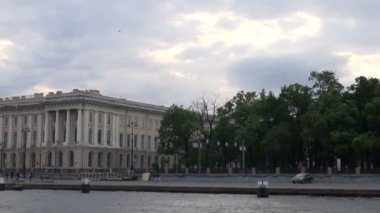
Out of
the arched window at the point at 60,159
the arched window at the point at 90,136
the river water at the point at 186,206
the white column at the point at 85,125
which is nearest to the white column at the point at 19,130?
the arched window at the point at 60,159

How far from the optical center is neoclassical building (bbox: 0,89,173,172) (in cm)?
13850

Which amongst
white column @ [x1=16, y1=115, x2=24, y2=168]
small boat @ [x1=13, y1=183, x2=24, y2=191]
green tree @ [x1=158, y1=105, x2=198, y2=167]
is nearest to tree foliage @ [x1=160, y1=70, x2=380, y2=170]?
green tree @ [x1=158, y1=105, x2=198, y2=167]

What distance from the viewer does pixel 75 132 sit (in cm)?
14062

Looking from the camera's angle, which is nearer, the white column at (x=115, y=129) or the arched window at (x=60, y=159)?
the arched window at (x=60, y=159)

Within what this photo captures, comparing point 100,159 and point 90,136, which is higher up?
point 90,136

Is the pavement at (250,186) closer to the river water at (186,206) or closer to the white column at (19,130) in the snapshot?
the river water at (186,206)

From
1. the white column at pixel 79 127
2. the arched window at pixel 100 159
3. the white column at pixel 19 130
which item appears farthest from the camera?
the white column at pixel 19 130

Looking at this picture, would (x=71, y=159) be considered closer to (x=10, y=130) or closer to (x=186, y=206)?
(x=10, y=130)

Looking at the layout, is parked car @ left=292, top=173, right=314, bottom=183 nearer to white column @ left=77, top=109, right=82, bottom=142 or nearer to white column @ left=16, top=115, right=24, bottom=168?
white column @ left=77, top=109, right=82, bottom=142

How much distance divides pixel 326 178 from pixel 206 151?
1266 inches

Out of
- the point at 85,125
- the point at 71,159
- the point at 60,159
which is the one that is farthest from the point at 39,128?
the point at 85,125

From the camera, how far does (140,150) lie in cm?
15412

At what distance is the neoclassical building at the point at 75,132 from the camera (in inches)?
5453

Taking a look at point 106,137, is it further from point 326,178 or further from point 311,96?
point 326,178
